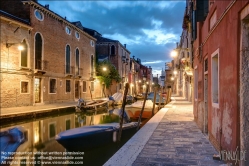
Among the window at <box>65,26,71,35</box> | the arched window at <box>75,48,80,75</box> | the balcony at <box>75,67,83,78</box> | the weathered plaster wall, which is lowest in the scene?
the weathered plaster wall

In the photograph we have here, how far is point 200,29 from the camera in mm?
7582

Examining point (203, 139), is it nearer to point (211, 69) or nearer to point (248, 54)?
point (211, 69)

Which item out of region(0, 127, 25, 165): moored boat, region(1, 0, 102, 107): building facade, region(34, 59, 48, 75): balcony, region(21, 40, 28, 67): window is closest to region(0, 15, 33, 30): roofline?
region(1, 0, 102, 107): building facade

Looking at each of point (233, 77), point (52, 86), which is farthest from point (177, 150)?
point (52, 86)

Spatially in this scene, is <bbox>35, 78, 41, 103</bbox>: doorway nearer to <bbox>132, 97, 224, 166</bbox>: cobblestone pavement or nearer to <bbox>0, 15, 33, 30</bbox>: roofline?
<bbox>0, 15, 33, 30</bbox>: roofline

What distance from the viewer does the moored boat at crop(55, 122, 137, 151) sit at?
7.15 meters

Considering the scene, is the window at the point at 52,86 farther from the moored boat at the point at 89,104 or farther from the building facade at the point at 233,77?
the building facade at the point at 233,77

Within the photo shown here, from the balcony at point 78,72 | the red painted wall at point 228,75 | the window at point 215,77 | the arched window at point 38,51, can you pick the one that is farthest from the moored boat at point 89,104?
the red painted wall at point 228,75

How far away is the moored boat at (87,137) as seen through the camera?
7.15 meters

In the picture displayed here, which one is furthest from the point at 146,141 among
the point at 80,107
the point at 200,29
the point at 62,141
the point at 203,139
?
the point at 80,107

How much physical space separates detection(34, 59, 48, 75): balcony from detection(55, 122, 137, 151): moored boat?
43.2ft

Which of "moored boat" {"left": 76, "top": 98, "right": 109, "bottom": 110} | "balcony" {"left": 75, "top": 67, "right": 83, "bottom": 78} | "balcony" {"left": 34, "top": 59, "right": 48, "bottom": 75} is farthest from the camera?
"balcony" {"left": 75, "top": 67, "right": 83, "bottom": 78}

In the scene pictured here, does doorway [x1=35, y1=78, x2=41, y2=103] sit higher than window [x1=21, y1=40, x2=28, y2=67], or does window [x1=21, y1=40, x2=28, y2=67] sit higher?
window [x1=21, y1=40, x2=28, y2=67]

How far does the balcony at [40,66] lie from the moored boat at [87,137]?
13180 millimetres
